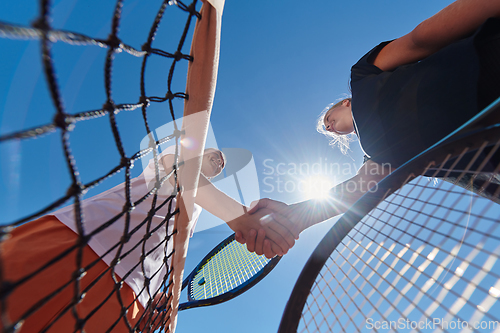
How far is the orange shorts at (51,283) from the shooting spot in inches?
21.2

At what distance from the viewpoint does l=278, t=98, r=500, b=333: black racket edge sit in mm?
564

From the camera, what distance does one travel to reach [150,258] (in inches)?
33.9

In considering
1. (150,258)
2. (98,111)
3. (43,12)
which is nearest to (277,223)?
(150,258)

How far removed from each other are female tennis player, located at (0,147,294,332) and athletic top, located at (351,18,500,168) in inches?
35.7

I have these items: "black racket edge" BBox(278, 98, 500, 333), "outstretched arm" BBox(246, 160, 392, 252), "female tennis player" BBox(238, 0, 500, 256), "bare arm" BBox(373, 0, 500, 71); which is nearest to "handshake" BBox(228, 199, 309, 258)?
"outstretched arm" BBox(246, 160, 392, 252)

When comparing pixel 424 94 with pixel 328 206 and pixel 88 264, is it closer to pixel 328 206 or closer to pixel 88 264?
pixel 328 206

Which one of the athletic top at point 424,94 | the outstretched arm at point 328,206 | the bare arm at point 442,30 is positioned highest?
the bare arm at point 442,30

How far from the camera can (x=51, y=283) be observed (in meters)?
0.59

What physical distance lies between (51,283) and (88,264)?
112 mm

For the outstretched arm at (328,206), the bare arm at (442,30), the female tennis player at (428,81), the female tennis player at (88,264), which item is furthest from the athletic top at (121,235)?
the bare arm at (442,30)

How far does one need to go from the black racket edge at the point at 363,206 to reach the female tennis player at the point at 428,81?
0.06 m

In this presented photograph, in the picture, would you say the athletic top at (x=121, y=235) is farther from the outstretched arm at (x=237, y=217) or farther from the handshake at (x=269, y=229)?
the handshake at (x=269, y=229)

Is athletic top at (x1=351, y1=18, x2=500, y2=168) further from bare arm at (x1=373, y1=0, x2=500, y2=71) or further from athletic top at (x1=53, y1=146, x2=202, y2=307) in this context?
athletic top at (x1=53, y1=146, x2=202, y2=307)

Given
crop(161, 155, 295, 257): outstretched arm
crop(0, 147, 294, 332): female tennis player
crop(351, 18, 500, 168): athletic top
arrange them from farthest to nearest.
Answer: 1. crop(161, 155, 295, 257): outstretched arm
2. crop(351, 18, 500, 168): athletic top
3. crop(0, 147, 294, 332): female tennis player
